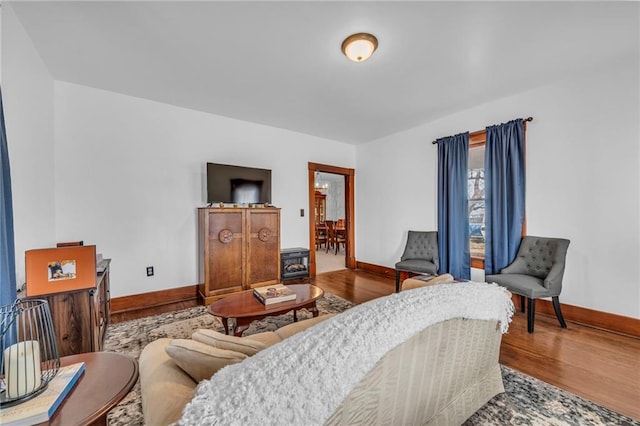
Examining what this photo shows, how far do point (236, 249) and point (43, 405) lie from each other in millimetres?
2801

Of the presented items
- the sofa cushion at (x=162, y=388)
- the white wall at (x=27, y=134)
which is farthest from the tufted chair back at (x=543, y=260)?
the white wall at (x=27, y=134)

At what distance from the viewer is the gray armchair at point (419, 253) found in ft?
12.2

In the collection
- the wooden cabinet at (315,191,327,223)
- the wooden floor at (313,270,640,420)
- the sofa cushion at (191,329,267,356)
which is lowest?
the wooden floor at (313,270,640,420)

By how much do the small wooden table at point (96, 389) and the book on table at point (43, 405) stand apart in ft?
0.06

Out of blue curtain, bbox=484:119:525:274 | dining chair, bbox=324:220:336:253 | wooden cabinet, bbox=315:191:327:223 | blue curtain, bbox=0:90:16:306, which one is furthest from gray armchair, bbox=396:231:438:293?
wooden cabinet, bbox=315:191:327:223

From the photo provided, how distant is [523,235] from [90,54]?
5065 mm

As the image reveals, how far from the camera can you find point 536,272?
2930 mm

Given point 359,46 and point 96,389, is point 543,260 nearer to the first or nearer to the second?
point 359,46

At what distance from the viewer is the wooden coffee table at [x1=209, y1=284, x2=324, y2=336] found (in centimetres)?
209

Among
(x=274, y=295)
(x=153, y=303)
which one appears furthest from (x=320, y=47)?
(x=153, y=303)

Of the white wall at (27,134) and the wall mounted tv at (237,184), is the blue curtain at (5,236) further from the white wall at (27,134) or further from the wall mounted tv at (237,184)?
the wall mounted tv at (237,184)

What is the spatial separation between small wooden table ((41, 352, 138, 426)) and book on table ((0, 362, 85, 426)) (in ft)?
0.06

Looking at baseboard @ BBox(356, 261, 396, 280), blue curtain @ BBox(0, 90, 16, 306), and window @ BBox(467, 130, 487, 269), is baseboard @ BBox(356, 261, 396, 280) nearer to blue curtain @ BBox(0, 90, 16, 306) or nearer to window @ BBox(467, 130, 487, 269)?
window @ BBox(467, 130, 487, 269)

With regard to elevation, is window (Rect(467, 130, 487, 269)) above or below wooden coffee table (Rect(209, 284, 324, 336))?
above
